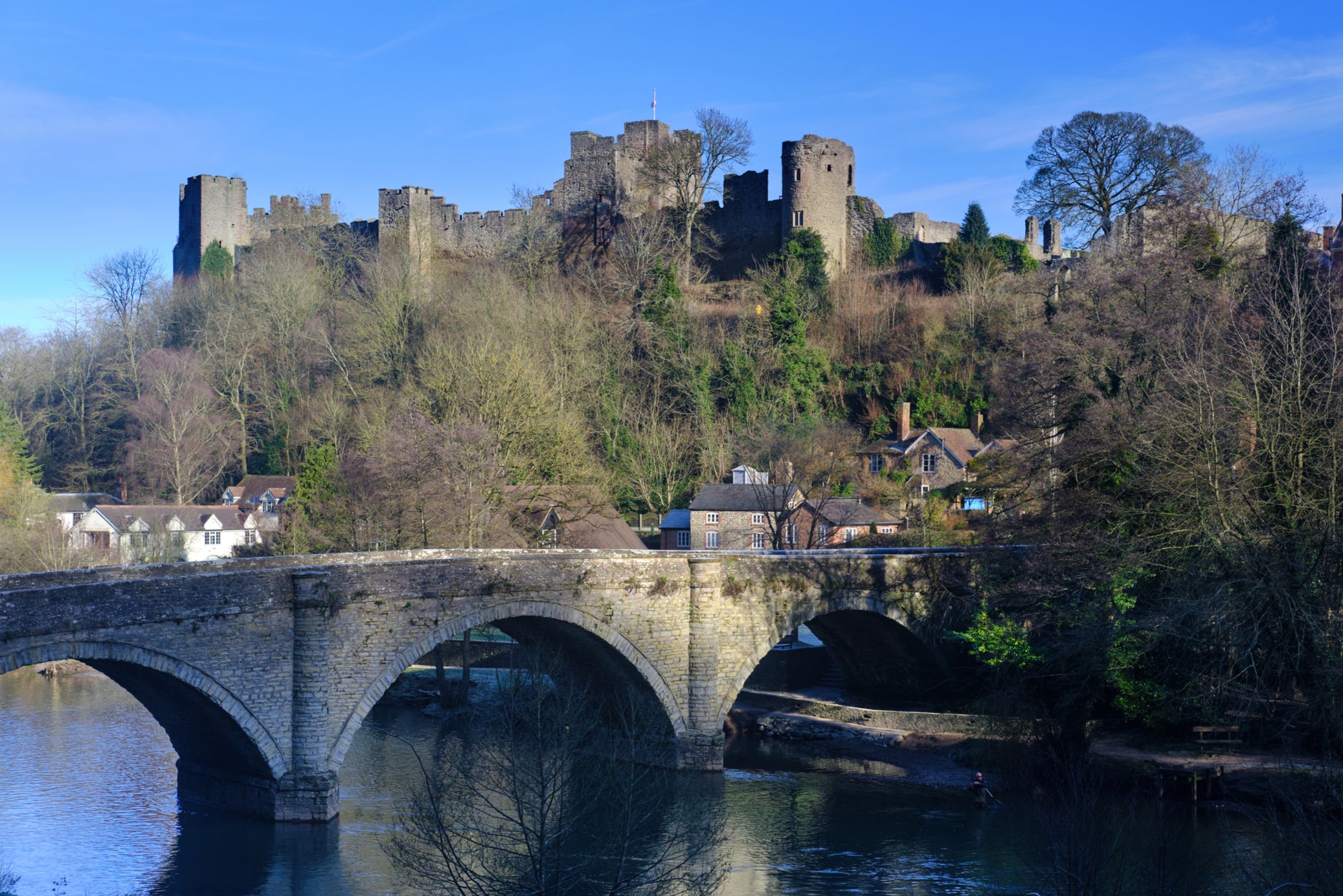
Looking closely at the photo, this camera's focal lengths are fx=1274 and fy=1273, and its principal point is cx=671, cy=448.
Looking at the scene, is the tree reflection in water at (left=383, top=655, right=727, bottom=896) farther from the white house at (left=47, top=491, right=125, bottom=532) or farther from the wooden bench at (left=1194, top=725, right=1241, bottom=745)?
the white house at (left=47, top=491, right=125, bottom=532)

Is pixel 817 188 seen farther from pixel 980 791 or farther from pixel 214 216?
pixel 980 791

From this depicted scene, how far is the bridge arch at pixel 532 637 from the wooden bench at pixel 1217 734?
902 cm

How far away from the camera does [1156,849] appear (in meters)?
15.9

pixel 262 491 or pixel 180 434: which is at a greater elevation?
pixel 180 434

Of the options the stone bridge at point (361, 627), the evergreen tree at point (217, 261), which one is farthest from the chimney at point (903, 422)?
the evergreen tree at point (217, 261)

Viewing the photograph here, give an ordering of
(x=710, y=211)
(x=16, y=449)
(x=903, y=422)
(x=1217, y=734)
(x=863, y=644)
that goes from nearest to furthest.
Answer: (x=1217, y=734) < (x=863, y=644) < (x=903, y=422) < (x=16, y=449) < (x=710, y=211)

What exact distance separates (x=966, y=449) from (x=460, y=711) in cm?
2081

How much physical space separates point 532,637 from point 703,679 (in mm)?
3351

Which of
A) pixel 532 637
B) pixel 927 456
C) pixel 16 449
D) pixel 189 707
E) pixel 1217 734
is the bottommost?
pixel 1217 734

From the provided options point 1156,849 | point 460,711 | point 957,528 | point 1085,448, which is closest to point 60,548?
point 460,711

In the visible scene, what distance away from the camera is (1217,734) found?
72.3ft

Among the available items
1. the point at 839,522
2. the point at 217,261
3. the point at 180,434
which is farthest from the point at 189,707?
the point at 217,261

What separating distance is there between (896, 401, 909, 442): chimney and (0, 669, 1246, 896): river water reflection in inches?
794

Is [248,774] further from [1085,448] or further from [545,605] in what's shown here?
[1085,448]
